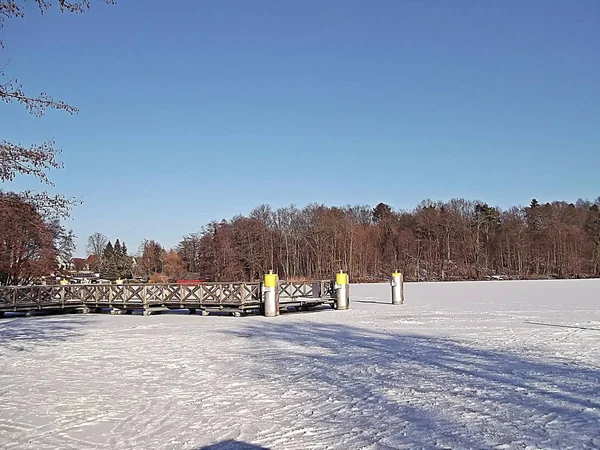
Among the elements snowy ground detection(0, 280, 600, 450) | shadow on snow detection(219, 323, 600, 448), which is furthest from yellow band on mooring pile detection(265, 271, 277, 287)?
shadow on snow detection(219, 323, 600, 448)

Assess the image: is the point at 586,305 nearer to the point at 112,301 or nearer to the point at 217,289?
the point at 217,289

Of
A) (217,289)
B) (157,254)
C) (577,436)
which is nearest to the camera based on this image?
(577,436)

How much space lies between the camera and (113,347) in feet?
38.5

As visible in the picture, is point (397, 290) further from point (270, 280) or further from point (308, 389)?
point (308, 389)

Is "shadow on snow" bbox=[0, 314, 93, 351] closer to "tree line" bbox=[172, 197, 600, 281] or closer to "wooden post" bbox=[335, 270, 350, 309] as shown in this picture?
"wooden post" bbox=[335, 270, 350, 309]

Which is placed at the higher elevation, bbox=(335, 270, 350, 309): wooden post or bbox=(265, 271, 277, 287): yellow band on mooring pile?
bbox=(265, 271, 277, 287): yellow band on mooring pile

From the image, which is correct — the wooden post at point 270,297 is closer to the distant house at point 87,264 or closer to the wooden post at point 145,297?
the wooden post at point 145,297

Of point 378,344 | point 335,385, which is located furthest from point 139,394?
point 378,344

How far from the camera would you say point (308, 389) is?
716 centimetres

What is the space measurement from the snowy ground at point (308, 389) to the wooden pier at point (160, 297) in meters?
5.64

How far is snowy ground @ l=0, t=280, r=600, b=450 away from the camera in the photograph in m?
5.12

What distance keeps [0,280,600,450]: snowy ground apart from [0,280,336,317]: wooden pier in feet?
18.5

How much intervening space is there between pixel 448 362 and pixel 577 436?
3.99 meters

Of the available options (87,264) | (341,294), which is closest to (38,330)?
(341,294)
